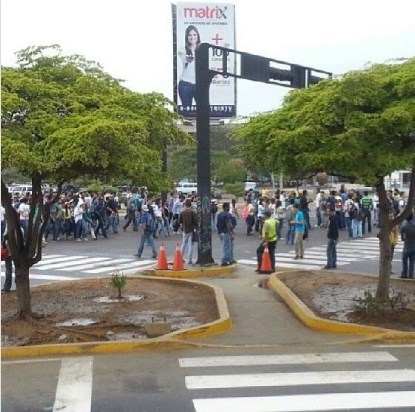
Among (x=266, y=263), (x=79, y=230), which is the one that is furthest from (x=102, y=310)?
(x=79, y=230)

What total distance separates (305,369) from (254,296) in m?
5.28

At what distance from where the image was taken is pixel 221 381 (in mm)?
7887

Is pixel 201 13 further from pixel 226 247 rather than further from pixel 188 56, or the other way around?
pixel 226 247

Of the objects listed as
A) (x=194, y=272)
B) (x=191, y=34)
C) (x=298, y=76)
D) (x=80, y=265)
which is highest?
(x=191, y=34)

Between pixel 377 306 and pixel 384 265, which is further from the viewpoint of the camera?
pixel 384 265

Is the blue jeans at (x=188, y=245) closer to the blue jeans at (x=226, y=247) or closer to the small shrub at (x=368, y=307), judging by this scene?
the blue jeans at (x=226, y=247)

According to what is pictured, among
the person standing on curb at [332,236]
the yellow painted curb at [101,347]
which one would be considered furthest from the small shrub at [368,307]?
the person standing on curb at [332,236]

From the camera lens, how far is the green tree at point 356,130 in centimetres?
1015

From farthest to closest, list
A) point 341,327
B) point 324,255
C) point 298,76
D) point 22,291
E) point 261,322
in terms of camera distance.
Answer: point 324,255, point 298,76, point 261,322, point 22,291, point 341,327

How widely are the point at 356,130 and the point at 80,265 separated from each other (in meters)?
11.3

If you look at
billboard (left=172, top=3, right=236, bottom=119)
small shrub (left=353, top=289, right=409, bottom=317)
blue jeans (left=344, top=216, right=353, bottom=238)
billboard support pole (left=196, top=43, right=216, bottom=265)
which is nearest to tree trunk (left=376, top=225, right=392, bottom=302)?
small shrub (left=353, top=289, right=409, bottom=317)

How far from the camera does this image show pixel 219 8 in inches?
1446

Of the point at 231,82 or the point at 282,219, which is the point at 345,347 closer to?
the point at 282,219

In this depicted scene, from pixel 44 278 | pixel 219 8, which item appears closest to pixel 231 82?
pixel 219 8
